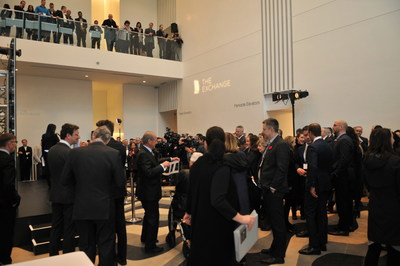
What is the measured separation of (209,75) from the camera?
1295 centimetres

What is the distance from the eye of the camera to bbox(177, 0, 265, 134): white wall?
10.8 metres

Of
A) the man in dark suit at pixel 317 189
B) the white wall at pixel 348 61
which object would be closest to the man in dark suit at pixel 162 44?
the white wall at pixel 348 61

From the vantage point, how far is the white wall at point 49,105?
1309cm

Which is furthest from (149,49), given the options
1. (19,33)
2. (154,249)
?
(154,249)

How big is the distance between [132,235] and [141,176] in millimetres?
1329

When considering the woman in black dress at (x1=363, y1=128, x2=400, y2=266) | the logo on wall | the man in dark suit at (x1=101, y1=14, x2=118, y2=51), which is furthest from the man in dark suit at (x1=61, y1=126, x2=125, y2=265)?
the man in dark suit at (x1=101, y1=14, x2=118, y2=51)

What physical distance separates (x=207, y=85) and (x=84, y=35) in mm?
5397

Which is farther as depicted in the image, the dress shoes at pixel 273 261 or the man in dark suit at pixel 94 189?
the dress shoes at pixel 273 261

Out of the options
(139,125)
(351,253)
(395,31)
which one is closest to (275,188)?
(351,253)

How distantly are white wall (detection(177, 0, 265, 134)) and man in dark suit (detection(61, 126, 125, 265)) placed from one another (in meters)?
7.96

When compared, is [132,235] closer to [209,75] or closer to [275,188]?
[275,188]

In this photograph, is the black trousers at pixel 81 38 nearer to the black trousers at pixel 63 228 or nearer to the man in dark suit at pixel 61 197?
the man in dark suit at pixel 61 197

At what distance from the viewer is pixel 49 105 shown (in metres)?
13.7

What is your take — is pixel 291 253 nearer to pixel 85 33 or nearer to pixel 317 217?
pixel 317 217
